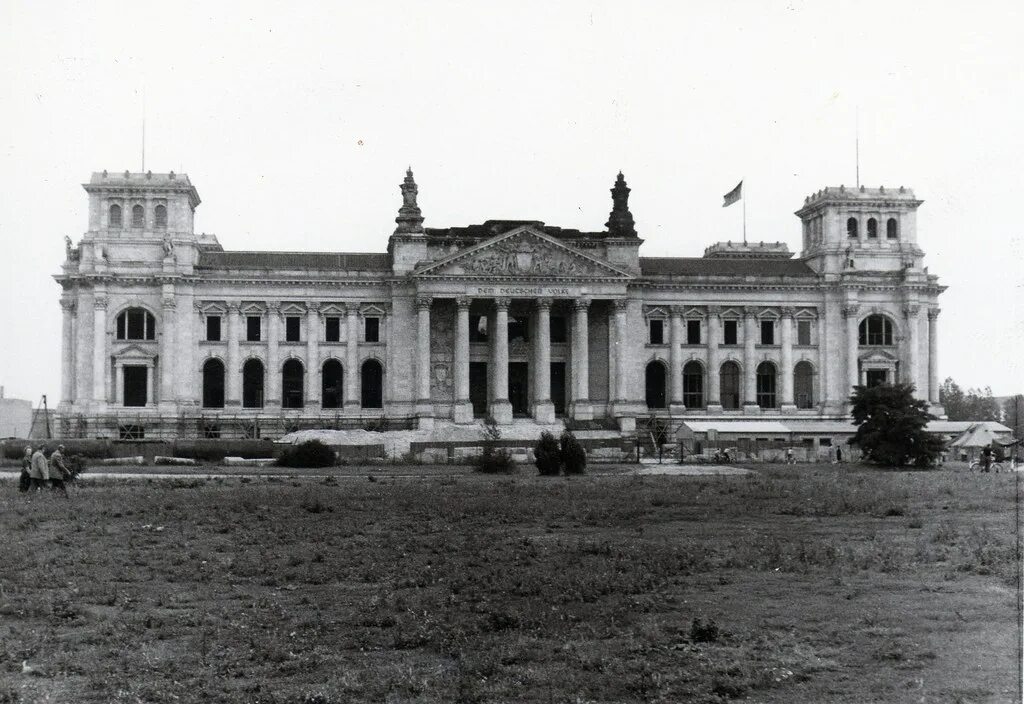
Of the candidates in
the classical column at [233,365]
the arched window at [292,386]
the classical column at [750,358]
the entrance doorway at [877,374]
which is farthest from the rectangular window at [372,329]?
the entrance doorway at [877,374]

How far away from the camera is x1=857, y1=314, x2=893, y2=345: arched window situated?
78.1m

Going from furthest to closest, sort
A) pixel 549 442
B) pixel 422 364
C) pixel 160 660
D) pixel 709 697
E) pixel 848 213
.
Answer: pixel 848 213 → pixel 422 364 → pixel 549 442 → pixel 160 660 → pixel 709 697

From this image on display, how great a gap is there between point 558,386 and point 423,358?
10.2 meters

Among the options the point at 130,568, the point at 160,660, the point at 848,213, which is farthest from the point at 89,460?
the point at 848,213

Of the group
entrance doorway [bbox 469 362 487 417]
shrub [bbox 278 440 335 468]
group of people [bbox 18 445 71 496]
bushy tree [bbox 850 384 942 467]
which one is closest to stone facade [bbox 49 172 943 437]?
entrance doorway [bbox 469 362 487 417]

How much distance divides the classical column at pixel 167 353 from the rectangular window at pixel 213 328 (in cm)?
240

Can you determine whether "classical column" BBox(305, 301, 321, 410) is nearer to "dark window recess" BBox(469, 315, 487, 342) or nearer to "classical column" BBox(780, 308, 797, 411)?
"dark window recess" BBox(469, 315, 487, 342)

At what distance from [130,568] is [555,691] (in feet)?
30.9

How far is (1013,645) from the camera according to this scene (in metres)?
12.2

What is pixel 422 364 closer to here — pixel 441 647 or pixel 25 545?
pixel 25 545

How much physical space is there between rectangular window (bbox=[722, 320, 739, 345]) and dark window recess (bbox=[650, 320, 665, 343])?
14.5 ft

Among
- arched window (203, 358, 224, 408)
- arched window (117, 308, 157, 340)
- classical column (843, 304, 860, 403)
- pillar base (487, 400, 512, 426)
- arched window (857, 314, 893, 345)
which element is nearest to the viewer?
pillar base (487, 400, 512, 426)

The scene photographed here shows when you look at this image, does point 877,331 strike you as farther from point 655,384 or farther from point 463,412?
point 463,412

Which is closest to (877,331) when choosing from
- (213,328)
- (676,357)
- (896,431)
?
(676,357)
